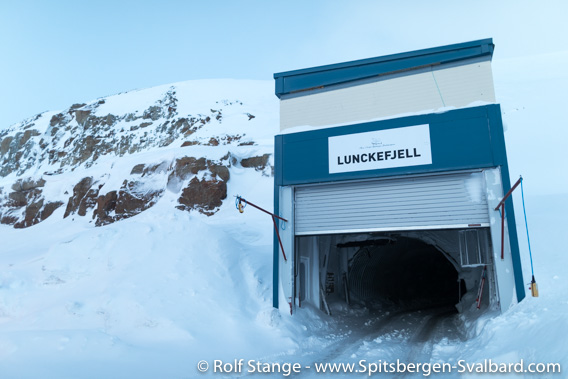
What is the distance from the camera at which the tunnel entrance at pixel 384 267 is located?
13.6m

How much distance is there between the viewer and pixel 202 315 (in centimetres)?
1133

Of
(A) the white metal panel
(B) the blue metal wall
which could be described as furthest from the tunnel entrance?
(A) the white metal panel

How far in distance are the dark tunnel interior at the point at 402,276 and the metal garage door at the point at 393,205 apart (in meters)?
5.65

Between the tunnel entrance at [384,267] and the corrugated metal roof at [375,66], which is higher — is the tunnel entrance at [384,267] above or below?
below

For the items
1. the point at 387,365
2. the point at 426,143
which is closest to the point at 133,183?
the point at 426,143

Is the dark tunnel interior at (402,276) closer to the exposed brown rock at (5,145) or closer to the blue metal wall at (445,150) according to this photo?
the blue metal wall at (445,150)

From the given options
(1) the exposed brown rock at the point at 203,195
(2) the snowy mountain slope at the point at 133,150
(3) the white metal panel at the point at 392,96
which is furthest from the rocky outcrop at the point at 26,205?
(3) the white metal panel at the point at 392,96

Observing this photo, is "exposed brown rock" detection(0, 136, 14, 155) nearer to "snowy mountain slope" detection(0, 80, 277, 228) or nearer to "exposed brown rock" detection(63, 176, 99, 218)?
"snowy mountain slope" detection(0, 80, 277, 228)

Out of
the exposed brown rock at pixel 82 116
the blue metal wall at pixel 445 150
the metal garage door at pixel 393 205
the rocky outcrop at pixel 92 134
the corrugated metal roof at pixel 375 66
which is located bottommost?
the metal garage door at pixel 393 205

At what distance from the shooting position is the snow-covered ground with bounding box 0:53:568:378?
27.3 ft

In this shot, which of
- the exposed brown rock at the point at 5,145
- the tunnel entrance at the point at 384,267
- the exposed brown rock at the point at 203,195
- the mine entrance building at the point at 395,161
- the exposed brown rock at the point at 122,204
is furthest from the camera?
the exposed brown rock at the point at 5,145

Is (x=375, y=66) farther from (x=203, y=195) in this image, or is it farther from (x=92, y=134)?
(x=92, y=134)

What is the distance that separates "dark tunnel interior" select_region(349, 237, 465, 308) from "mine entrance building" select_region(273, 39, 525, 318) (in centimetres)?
477

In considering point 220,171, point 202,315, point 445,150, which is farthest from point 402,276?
point 202,315
